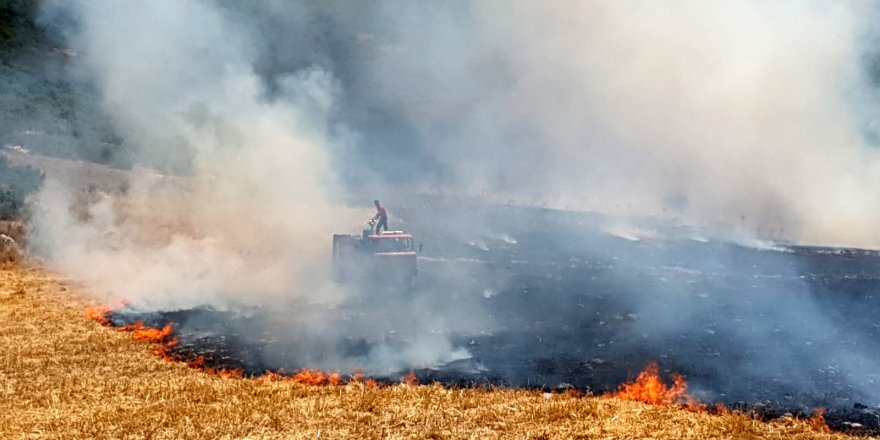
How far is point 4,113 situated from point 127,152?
847 centimetres

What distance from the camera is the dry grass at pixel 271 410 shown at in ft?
33.2

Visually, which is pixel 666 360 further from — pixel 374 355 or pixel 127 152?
pixel 127 152

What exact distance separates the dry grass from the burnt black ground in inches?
57.6

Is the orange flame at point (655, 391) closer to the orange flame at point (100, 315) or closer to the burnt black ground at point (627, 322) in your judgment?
the burnt black ground at point (627, 322)

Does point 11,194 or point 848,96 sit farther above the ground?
point 848,96

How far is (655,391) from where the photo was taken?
1324 cm

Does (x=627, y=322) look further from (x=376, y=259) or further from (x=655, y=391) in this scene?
(x=376, y=259)

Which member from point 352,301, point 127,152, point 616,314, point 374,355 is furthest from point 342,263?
point 127,152

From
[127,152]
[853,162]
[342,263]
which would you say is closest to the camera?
[342,263]

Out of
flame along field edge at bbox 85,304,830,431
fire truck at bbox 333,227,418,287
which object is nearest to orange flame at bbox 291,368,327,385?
flame along field edge at bbox 85,304,830,431

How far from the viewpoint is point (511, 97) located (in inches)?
1965

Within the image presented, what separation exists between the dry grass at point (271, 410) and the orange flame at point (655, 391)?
0.84 metres

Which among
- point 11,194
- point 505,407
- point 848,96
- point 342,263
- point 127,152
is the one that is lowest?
point 505,407

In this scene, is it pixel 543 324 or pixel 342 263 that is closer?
pixel 543 324
